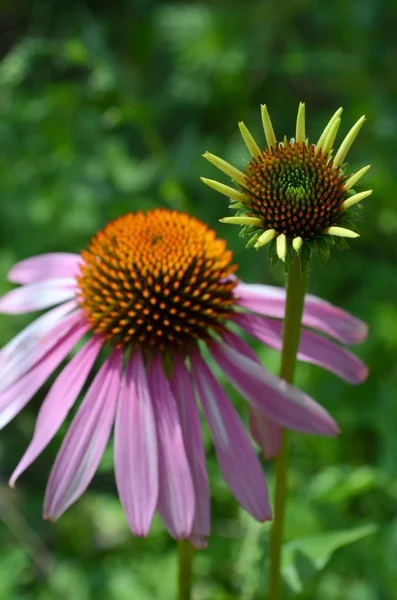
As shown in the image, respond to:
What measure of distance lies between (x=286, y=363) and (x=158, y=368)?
0.19 meters

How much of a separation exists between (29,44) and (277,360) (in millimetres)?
804

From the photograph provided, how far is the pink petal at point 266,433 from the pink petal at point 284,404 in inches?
1.6

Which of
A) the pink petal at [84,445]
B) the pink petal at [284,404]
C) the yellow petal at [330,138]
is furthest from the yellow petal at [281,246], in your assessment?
the pink petal at [84,445]

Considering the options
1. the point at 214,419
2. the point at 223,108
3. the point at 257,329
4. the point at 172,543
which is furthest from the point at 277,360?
the point at 223,108

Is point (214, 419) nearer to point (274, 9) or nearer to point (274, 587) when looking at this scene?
point (274, 587)

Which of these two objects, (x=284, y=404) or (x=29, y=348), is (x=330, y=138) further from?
(x=29, y=348)

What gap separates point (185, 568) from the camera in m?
0.94

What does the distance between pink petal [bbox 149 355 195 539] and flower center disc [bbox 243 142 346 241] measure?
271 mm

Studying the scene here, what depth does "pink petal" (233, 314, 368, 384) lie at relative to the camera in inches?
39.3

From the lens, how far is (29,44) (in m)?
1.65

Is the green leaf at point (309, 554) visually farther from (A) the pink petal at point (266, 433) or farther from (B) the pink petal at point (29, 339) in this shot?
(B) the pink petal at point (29, 339)

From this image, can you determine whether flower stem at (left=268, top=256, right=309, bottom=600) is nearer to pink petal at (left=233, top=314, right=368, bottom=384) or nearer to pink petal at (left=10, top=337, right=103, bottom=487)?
pink petal at (left=233, top=314, right=368, bottom=384)

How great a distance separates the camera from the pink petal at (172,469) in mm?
827

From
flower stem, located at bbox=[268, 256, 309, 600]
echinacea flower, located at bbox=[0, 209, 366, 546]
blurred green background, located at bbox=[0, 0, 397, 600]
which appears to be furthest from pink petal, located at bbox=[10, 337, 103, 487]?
blurred green background, located at bbox=[0, 0, 397, 600]
